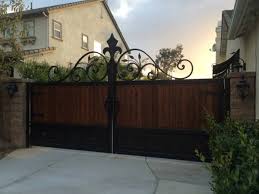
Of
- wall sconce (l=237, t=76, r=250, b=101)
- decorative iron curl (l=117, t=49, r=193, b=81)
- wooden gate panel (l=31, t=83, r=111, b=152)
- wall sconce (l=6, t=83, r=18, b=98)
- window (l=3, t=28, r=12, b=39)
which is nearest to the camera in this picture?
wall sconce (l=237, t=76, r=250, b=101)

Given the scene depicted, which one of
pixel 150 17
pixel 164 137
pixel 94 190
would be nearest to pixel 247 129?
pixel 94 190

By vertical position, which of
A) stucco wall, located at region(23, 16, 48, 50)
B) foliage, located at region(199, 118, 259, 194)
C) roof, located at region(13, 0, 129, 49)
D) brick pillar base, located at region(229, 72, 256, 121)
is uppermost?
roof, located at region(13, 0, 129, 49)

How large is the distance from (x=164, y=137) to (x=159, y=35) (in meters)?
20.4

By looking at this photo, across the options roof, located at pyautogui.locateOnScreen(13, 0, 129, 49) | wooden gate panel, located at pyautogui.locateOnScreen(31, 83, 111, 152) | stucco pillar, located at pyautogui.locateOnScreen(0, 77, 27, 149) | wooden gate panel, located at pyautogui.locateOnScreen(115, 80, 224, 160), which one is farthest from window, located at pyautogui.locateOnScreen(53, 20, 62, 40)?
wooden gate panel, located at pyautogui.locateOnScreen(115, 80, 224, 160)

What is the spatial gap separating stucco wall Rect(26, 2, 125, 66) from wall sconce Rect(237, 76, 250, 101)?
43.9 ft

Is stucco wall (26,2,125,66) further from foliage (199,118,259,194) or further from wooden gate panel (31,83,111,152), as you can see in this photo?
foliage (199,118,259,194)

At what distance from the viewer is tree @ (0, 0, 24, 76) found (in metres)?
8.97

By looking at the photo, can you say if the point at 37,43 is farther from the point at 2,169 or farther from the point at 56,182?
the point at 56,182

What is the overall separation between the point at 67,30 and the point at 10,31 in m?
15.6

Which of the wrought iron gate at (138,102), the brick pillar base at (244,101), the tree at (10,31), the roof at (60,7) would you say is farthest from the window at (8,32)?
the roof at (60,7)

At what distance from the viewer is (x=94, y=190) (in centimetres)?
587

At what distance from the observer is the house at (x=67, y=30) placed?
21.3 meters

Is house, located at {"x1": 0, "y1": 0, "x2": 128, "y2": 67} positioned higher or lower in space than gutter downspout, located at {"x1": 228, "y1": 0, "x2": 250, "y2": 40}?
higher

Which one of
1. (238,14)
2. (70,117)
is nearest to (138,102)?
(70,117)
